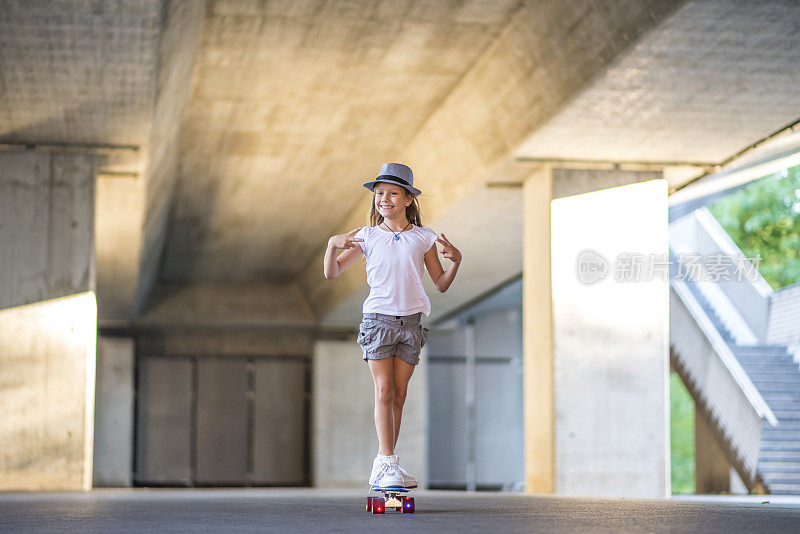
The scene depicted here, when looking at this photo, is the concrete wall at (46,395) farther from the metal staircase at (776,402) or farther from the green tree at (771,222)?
the green tree at (771,222)

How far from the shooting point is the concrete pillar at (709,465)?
24281mm

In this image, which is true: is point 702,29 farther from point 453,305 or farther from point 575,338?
point 453,305

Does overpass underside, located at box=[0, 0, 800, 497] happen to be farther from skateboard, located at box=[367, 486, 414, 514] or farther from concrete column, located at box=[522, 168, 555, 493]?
skateboard, located at box=[367, 486, 414, 514]

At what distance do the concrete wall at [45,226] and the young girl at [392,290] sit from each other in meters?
8.74

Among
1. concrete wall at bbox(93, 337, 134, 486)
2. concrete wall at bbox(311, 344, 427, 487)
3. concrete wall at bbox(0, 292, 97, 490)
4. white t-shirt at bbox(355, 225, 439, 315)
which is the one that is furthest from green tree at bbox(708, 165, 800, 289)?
white t-shirt at bbox(355, 225, 439, 315)

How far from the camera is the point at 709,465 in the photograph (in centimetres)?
2480

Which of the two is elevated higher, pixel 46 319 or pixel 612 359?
pixel 46 319

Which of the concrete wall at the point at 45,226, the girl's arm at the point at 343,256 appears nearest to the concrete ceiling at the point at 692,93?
the girl's arm at the point at 343,256

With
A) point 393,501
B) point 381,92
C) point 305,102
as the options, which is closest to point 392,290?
point 393,501

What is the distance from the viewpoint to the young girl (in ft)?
18.5

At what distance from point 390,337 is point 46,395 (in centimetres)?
906

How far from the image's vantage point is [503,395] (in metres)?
32.7

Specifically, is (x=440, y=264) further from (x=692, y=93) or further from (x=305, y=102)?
(x=305, y=102)

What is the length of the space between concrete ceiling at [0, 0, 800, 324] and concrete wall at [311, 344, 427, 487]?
32.3 feet
